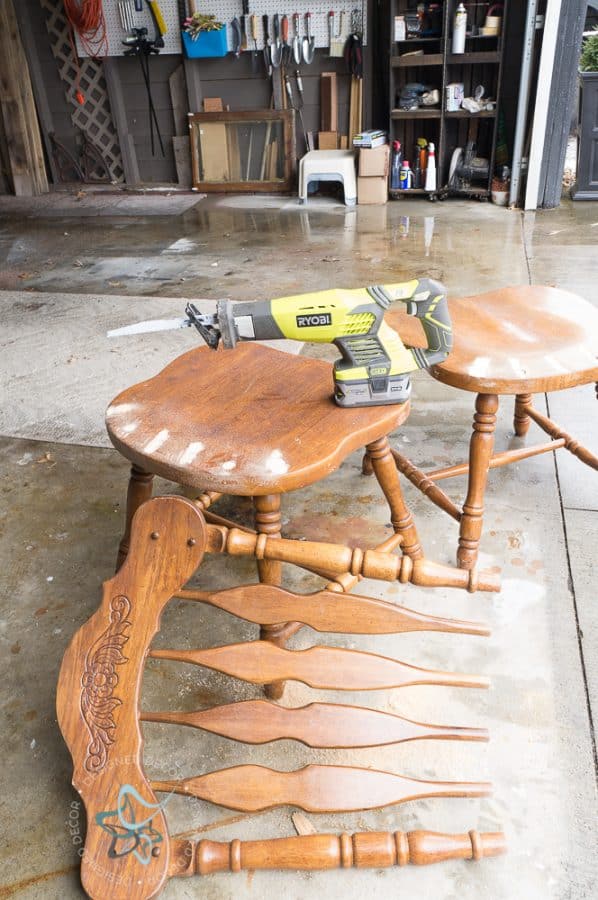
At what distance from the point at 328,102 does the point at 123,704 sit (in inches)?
231

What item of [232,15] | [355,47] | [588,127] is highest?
[232,15]

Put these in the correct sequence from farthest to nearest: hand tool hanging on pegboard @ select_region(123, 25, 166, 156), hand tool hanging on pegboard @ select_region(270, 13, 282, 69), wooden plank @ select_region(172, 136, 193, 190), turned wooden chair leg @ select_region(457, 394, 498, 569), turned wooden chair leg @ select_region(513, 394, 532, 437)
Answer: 1. wooden plank @ select_region(172, 136, 193, 190)
2. hand tool hanging on pegboard @ select_region(123, 25, 166, 156)
3. hand tool hanging on pegboard @ select_region(270, 13, 282, 69)
4. turned wooden chair leg @ select_region(513, 394, 532, 437)
5. turned wooden chair leg @ select_region(457, 394, 498, 569)

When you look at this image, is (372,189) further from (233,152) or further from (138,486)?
(138,486)

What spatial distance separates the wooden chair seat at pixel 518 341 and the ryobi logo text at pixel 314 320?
0.43 metres

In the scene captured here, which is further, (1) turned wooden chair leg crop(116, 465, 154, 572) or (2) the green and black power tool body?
(1) turned wooden chair leg crop(116, 465, 154, 572)

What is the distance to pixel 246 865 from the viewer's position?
106 cm

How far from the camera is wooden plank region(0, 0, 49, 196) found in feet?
19.9

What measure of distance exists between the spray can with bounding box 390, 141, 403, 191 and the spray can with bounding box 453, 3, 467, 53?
2.65ft

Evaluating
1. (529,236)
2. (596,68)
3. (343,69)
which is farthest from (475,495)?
(343,69)

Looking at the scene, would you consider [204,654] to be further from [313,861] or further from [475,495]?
[475,495]

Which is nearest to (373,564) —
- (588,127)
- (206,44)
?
(588,127)

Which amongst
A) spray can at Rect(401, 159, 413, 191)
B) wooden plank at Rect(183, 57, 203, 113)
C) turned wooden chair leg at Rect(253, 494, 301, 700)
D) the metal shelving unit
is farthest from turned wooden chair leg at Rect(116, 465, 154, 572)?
wooden plank at Rect(183, 57, 203, 113)

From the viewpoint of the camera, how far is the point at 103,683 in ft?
3.65

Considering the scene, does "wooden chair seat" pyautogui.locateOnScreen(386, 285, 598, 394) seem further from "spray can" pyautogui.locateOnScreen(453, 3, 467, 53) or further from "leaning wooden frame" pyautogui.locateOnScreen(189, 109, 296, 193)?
"leaning wooden frame" pyautogui.locateOnScreen(189, 109, 296, 193)
